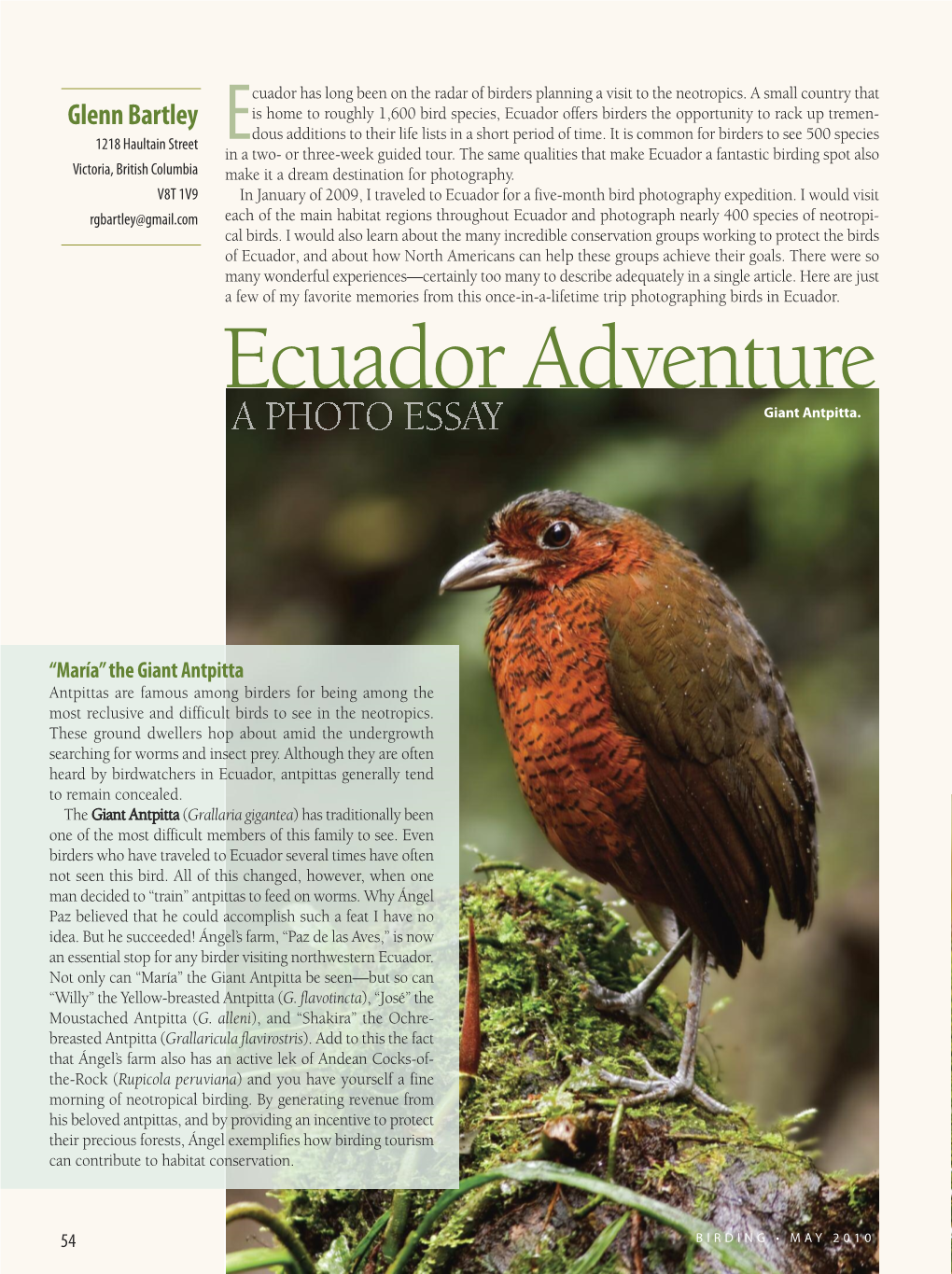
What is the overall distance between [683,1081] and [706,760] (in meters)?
0.66

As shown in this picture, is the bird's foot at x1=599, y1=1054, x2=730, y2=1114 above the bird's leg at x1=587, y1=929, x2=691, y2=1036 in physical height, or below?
below

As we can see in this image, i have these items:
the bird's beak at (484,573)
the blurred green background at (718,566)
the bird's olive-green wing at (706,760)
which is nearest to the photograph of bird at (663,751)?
the bird's olive-green wing at (706,760)

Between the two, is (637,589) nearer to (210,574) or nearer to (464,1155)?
(210,574)

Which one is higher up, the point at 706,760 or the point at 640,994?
the point at 706,760

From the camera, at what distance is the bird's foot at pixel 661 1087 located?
209cm

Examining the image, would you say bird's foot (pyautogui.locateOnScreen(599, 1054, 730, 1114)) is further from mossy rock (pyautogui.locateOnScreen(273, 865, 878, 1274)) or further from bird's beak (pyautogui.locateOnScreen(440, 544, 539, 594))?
bird's beak (pyautogui.locateOnScreen(440, 544, 539, 594))

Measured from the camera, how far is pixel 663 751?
2.34 meters

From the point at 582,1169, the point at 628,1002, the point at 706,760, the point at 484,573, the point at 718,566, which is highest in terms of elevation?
the point at 718,566

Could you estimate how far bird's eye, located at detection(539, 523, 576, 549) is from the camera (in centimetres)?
258

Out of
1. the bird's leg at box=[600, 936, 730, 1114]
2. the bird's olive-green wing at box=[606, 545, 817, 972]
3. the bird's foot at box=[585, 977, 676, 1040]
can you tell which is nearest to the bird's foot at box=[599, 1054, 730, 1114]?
the bird's leg at box=[600, 936, 730, 1114]

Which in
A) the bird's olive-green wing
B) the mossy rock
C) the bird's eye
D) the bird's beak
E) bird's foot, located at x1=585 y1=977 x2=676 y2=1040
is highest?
the bird's eye

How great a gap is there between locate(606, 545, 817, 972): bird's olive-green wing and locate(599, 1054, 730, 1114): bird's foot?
0.30 m

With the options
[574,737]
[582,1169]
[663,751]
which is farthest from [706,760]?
[582,1169]

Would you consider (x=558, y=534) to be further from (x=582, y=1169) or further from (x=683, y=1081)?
(x=582, y=1169)
